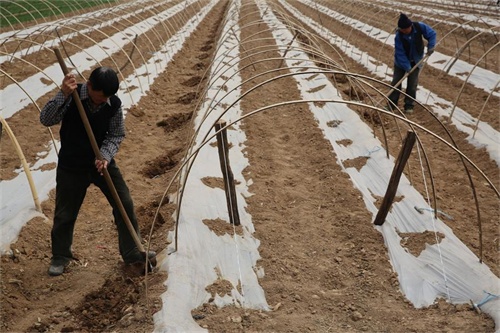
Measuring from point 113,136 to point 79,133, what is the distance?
0.27 m

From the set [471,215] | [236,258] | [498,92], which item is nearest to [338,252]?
[236,258]

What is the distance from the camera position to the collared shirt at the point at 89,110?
10.7 feet

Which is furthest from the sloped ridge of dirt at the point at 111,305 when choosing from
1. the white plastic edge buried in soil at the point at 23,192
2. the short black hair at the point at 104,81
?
the short black hair at the point at 104,81

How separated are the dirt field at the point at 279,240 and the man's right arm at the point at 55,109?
151 centimetres

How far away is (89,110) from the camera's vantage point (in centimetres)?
339

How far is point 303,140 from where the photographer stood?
6984mm

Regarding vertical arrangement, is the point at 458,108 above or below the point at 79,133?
below

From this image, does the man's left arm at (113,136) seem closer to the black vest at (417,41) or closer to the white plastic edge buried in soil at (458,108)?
the white plastic edge buried in soil at (458,108)

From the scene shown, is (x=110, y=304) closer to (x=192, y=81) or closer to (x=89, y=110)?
(x=89, y=110)

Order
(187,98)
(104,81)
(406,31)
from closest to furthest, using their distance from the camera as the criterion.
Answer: (104,81)
(406,31)
(187,98)

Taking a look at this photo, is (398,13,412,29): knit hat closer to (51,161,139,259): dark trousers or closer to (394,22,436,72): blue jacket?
(394,22,436,72): blue jacket

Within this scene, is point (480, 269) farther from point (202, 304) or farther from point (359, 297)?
point (202, 304)

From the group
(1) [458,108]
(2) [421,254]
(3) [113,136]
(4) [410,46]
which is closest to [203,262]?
(3) [113,136]

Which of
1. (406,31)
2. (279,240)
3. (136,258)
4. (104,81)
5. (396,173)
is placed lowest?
(279,240)
